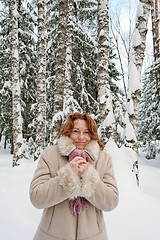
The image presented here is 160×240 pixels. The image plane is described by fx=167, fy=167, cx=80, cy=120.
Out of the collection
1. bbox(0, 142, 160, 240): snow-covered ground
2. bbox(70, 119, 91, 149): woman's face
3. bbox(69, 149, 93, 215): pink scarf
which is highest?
bbox(70, 119, 91, 149): woman's face

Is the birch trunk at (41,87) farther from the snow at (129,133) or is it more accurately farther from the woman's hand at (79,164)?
the woman's hand at (79,164)

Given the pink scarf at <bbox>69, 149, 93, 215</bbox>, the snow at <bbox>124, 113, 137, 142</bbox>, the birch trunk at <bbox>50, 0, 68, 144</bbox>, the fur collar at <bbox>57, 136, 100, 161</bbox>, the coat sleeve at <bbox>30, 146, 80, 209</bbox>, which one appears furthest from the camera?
the birch trunk at <bbox>50, 0, 68, 144</bbox>

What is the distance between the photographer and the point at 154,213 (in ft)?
10.7

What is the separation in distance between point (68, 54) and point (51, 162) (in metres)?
7.00

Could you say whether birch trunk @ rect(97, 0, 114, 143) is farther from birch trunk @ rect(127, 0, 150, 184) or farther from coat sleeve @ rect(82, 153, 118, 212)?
coat sleeve @ rect(82, 153, 118, 212)

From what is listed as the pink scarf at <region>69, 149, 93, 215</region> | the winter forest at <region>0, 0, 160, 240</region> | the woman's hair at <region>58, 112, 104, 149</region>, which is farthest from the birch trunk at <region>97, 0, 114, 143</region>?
the pink scarf at <region>69, 149, 93, 215</region>

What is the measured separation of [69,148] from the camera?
156 centimetres

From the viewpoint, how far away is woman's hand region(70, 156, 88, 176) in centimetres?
140

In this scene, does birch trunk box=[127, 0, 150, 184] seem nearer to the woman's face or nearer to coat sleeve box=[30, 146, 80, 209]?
the woman's face

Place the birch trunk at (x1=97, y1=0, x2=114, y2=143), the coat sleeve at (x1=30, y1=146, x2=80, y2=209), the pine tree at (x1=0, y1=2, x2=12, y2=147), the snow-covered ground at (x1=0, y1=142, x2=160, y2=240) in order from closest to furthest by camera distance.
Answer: the coat sleeve at (x1=30, y1=146, x2=80, y2=209) → the snow-covered ground at (x1=0, y1=142, x2=160, y2=240) → the birch trunk at (x1=97, y1=0, x2=114, y2=143) → the pine tree at (x1=0, y1=2, x2=12, y2=147)

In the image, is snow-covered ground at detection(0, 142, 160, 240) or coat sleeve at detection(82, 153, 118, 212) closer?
coat sleeve at detection(82, 153, 118, 212)

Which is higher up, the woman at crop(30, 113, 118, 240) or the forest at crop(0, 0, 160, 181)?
the forest at crop(0, 0, 160, 181)

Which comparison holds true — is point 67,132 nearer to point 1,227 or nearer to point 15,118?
point 1,227

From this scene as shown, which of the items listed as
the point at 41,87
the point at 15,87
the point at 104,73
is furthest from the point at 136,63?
the point at 15,87
